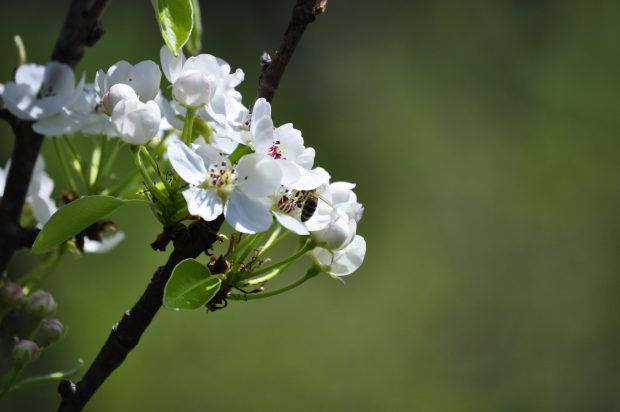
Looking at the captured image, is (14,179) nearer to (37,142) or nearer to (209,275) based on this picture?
(37,142)

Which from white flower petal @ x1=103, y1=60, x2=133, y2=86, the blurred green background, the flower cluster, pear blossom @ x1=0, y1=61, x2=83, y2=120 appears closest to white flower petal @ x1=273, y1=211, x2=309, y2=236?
the flower cluster

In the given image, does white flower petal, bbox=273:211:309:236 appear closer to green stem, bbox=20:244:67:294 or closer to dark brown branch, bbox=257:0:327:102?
dark brown branch, bbox=257:0:327:102

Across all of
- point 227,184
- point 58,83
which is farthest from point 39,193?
point 227,184

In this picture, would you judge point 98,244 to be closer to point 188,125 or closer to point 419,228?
point 188,125

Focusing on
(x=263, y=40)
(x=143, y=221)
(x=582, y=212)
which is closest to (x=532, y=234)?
(x=582, y=212)

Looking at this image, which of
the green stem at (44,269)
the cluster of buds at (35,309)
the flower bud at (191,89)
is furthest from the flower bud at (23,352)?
the flower bud at (191,89)

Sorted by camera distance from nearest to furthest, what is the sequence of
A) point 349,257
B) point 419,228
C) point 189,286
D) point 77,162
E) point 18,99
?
point 189,286 < point 349,257 < point 18,99 < point 77,162 < point 419,228
